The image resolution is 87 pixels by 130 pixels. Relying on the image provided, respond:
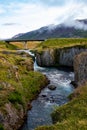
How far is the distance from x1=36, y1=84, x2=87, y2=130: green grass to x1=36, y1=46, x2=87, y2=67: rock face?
99059mm

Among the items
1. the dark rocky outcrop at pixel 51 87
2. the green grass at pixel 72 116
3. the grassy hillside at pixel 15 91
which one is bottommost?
the dark rocky outcrop at pixel 51 87

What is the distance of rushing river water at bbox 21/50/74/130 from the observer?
66.7 m

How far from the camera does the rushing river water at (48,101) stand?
66738 mm

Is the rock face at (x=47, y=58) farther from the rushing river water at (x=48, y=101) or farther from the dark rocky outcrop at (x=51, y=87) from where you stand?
the dark rocky outcrop at (x=51, y=87)

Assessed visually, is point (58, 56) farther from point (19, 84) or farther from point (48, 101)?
point (48, 101)

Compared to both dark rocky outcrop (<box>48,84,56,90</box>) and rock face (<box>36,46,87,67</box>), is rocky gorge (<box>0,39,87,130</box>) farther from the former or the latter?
dark rocky outcrop (<box>48,84,56,90</box>)

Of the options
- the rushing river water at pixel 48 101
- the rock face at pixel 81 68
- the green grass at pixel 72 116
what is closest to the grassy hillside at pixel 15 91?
the rushing river water at pixel 48 101

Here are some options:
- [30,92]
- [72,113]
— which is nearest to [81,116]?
[72,113]

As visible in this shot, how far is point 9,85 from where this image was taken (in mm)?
81375

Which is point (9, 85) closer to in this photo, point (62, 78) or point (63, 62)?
point (62, 78)

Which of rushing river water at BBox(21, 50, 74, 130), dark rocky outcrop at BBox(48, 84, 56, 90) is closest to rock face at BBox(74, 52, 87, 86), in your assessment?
rushing river water at BBox(21, 50, 74, 130)

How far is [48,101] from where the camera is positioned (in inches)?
3295

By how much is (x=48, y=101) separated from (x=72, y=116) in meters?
40.8

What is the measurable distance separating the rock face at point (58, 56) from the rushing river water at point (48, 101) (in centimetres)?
3291
